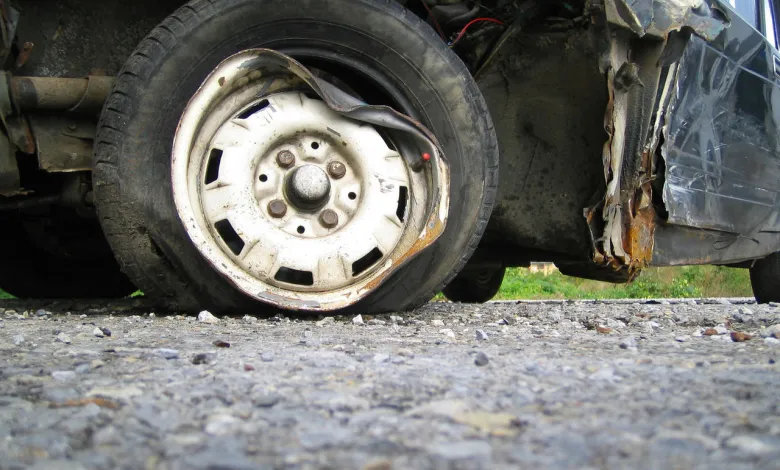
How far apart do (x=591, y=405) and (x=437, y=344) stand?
2.22ft

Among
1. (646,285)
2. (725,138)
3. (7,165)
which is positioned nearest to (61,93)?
(7,165)

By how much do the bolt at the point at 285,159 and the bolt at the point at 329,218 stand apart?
19 centimetres

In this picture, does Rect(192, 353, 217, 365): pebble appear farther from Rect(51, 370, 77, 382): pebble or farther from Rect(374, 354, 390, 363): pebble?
Rect(374, 354, 390, 363): pebble

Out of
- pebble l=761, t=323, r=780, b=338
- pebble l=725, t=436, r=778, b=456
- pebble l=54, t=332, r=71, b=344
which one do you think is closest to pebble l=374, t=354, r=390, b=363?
pebble l=725, t=436, r=778, b=456

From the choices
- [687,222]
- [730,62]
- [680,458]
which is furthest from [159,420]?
[730,62]

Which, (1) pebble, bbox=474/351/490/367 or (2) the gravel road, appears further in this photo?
(1) pebble, bbox=474/351/490/367

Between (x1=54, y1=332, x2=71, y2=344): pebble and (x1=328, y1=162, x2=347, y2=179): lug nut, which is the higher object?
(x1=328, y1=162, x2=347, y2=179): lug nut

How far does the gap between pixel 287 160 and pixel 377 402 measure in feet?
3.95

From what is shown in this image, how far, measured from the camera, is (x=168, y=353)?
4.66 ft

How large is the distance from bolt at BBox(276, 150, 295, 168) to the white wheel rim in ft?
0.04

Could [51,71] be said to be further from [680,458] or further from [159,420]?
[680,458]

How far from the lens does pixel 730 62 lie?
9.93 feet

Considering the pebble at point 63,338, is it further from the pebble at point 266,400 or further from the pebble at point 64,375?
the pebble at point 266,400

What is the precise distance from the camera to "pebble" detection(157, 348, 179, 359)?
1404 millimetres
